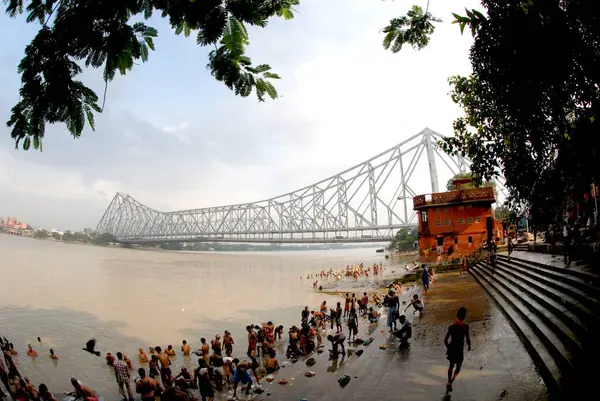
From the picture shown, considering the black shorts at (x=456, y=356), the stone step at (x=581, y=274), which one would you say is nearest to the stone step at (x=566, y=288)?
the stone step at (x=581, y=274)

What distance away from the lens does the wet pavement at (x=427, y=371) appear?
4754mm

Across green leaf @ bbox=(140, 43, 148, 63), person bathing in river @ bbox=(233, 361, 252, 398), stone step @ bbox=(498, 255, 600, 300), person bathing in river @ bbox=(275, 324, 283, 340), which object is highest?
green leaf @ bbox=(140, 43, 148, 63)

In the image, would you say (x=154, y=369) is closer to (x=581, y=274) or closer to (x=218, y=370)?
(x=218, y=370)

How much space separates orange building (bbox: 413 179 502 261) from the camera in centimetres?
2844

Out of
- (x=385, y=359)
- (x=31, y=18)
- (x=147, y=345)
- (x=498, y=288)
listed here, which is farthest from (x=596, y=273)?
(x=147, y=345)

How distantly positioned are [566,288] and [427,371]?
312 cm

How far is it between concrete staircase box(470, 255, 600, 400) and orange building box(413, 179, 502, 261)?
19.8 m

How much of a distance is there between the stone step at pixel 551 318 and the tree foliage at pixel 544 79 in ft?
5.28

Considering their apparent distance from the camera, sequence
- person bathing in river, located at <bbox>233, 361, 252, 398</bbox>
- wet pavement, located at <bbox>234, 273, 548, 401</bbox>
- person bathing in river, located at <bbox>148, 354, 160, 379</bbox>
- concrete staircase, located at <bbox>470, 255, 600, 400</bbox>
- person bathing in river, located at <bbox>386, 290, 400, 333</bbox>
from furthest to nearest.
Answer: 1. person bathing in river, located at <bbox>148, 354, 160, 379</bbox>
2. person bathing in river, located at <bbox>386, 290, 400, 333</bbox>
3. person bathing in river, located at <bbox>233, 361, 252, 398</bbox>
4. wet pavement, located at <bbox>234, 273, 548, 401</bbox>
5. concrete staircase, located at <bbox>470, 255, 600, 400</bbox>

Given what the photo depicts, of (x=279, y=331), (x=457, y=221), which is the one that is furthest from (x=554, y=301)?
(x=457, y=221)

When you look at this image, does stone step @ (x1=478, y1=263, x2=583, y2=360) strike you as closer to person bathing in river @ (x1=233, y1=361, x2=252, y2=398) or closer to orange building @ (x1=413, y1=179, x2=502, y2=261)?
person bathing in river @ (x1=233, y1=361, x2=252, y2=398)

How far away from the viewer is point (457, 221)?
2891 centimetres

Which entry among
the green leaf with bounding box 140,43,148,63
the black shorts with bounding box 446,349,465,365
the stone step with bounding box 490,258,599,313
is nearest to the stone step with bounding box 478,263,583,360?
the stone step with bounding box 490,258,599,313

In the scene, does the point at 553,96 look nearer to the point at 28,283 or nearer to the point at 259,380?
the point at 259,380
